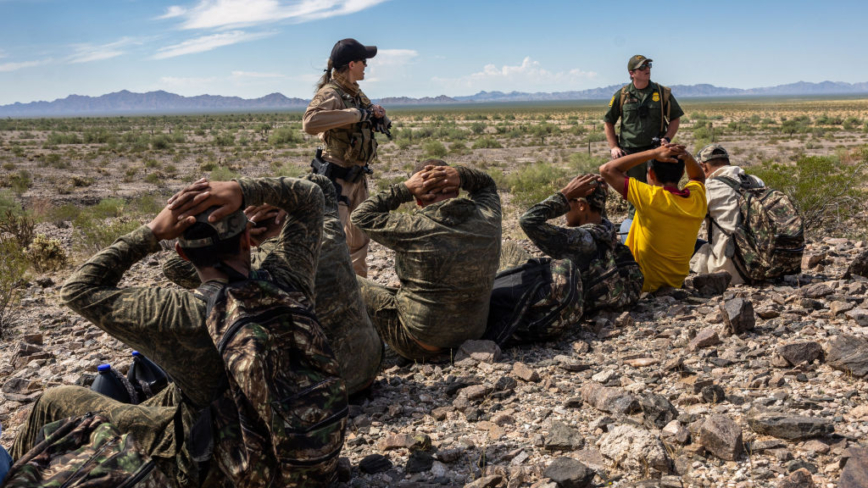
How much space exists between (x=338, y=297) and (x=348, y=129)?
2.51 m

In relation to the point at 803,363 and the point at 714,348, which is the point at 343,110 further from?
the point at 803,363

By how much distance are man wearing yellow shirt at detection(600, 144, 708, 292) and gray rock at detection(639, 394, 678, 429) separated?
2115 mm

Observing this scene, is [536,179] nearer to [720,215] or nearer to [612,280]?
[720,215]

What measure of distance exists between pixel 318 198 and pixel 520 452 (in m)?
1.44

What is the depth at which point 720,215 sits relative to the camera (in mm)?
5125

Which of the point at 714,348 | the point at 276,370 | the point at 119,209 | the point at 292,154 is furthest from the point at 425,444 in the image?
the point at 292,154

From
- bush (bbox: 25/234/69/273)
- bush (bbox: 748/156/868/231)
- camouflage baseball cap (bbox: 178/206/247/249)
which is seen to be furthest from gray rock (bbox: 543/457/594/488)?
bush (bbox: 25/234/69/273)

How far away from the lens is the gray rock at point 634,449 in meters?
2.54

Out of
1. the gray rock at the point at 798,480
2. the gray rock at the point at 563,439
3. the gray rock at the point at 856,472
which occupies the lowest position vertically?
the gray rock at the point at 563,439

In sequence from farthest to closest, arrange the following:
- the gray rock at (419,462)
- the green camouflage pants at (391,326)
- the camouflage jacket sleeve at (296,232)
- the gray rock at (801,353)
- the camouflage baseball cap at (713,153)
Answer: the camouflage baseball cap at (713,153)
the green camouflage pants at (391,326)
the gray rock at (801,353)
the gray rock at (419,462)
the camouflage jacket sleeve at (296,232)

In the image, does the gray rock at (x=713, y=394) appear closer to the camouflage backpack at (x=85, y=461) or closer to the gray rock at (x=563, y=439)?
the gray rock at (x=563, y=439)

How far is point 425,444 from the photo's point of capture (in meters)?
3.01

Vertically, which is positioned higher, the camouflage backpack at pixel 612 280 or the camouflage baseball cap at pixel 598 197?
the camouflage baseball cap at pixel 598 197

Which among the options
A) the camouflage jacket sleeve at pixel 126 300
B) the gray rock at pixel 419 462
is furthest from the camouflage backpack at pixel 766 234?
the camouflage jacket sleeve at pixel 126 300
